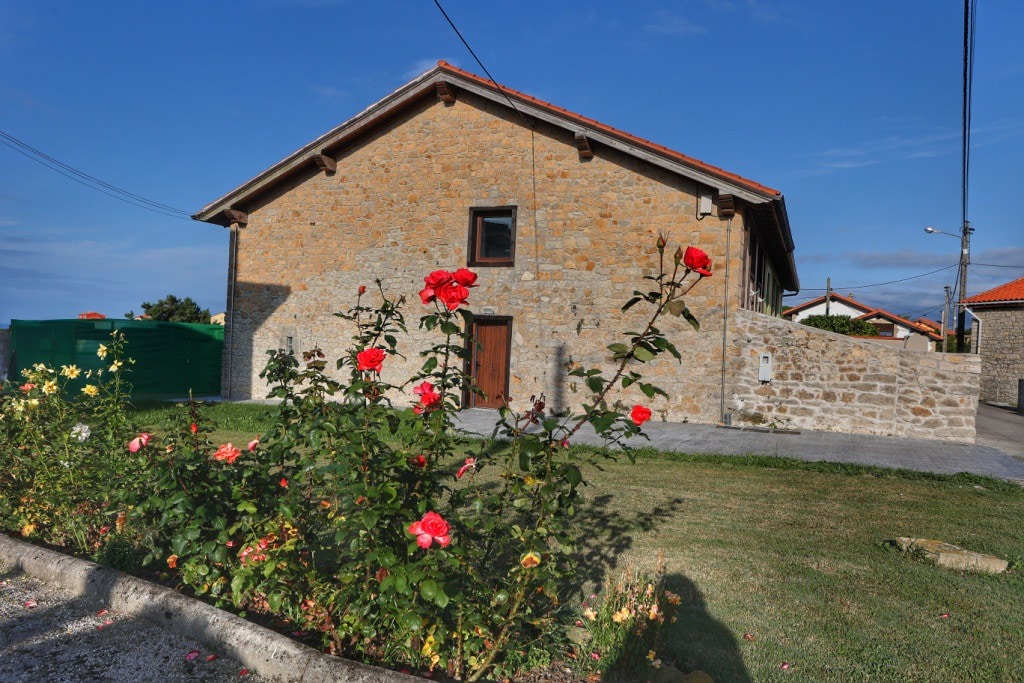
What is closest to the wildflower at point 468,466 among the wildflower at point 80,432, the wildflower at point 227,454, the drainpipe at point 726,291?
the wildflower at point 227,454

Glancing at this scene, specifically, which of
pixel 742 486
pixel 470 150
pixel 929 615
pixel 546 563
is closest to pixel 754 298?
pixel 470 150

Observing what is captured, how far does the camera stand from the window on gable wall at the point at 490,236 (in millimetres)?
13367

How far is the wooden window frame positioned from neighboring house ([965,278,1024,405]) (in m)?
20.2

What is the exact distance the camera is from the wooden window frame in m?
13.2

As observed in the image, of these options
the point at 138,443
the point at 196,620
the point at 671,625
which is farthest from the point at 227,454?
the point at 671,625

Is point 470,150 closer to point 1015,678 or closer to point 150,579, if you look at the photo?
point 150,579

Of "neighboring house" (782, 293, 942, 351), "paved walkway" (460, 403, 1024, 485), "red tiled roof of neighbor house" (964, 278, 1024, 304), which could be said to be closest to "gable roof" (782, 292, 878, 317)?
"neighboring house" (782, 293, 942, 351)

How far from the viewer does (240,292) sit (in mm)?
15461

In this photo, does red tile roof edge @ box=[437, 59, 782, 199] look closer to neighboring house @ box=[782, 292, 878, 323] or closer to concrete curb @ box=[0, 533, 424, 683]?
concrete curb @ box=[0, 533, 424, 683]

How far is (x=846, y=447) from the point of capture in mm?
9609

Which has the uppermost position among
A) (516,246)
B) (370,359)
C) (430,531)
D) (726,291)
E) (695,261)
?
(516,246)

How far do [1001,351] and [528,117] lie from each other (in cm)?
2197

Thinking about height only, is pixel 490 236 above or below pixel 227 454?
above

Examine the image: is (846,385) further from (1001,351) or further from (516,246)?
(1001,351)
